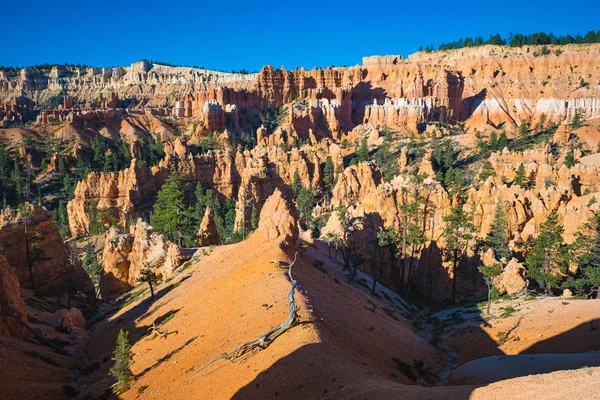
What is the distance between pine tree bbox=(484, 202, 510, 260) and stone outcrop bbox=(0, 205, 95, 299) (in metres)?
35.4

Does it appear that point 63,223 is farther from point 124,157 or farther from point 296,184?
point 296,184

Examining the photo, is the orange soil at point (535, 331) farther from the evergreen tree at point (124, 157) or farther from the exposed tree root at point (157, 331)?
the evergreen tree at point (124, 157)

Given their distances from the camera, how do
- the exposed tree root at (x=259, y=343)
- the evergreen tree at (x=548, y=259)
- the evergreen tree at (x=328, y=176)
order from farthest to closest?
the evergreen tree at (x=328, y=176) < the evergreen tree at (x=548, y=259) < the exposed tree root at (x=259, y=343)

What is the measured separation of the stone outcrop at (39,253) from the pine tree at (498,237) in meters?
35.4

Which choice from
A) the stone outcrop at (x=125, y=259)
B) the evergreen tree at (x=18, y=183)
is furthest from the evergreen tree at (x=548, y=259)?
the evergreen tree at (x=18, y=183)

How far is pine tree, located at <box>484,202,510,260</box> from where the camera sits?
38516mm

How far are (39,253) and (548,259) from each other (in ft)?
127

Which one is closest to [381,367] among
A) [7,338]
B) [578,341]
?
[578,341]

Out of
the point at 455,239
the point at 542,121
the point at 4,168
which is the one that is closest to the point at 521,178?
the point at 455,239

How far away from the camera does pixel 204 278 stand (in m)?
25.1

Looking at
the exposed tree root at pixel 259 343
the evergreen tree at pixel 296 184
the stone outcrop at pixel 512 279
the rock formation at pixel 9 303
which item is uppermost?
the evergreen tree at pixel 296 184

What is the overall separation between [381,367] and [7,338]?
15.7m

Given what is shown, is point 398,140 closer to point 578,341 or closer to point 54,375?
point 578,341

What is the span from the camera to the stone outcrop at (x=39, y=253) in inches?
1230
